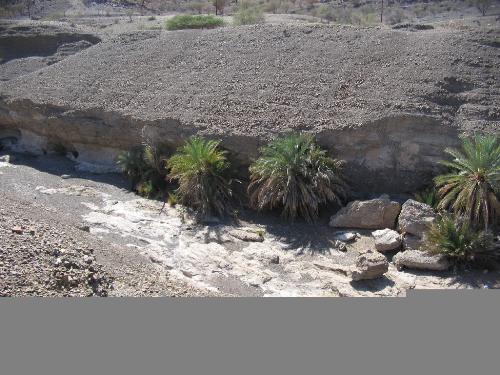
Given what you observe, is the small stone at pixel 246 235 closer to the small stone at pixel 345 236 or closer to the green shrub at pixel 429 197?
the small stone at pixel 345 236

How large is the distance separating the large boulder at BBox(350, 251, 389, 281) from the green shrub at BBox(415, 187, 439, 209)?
2451 mm

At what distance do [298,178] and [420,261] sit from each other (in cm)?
358

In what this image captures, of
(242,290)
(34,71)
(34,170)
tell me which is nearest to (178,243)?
(242,290)

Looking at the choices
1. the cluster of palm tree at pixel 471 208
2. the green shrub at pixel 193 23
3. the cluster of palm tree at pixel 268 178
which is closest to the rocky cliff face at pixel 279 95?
the cluster of palm tree at pixel 268 178

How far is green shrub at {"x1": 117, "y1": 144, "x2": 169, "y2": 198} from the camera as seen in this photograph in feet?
56.9

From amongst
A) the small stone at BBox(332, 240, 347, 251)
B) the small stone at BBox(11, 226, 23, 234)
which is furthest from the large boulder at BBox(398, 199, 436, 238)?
the small stone at BBox(11, 226, 23, 234)

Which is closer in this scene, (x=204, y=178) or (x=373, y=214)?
(x=373, y=214)

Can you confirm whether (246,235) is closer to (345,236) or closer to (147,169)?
(345,236)

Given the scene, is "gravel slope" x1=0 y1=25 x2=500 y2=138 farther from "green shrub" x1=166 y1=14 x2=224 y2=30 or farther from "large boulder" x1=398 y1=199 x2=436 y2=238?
"green shrub" x1=166 y1=14 x2=224 y2=30

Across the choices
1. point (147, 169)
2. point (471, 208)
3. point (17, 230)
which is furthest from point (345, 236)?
point (17, 230)

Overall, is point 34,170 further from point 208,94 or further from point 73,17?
point 73,17

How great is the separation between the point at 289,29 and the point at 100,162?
25.9ft

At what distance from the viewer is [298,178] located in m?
14.7

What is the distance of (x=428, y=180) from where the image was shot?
14.8 meters
